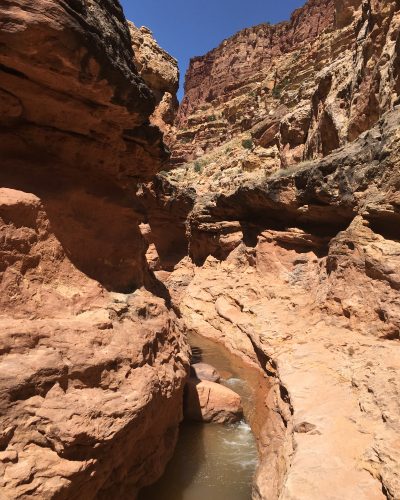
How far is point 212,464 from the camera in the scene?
576 centimetres

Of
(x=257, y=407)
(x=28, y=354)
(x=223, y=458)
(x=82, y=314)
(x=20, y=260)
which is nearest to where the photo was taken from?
(x=28, y=354)

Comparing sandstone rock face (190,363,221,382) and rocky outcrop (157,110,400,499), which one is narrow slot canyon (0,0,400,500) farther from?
sandstone rock face (190,363,221,382)

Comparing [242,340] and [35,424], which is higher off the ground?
[35,424]

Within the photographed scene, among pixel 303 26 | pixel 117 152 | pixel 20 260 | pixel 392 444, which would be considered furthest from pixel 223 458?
pixel 303 26

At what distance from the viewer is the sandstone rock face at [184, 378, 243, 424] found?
22.3 ft

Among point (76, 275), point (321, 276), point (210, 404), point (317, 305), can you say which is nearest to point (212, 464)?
point (210, 404)

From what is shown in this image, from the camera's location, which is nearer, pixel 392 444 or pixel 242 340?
pixel 392 444

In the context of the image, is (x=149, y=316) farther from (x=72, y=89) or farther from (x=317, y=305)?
(x=317, y=305)

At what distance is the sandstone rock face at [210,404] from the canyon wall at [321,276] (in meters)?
0.73

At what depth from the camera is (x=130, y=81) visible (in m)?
4.91

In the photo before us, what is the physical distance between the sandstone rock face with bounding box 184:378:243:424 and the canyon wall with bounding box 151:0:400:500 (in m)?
0.73

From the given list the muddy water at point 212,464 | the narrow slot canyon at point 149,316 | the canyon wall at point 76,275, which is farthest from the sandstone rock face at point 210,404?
the canyon wall at point 76,275

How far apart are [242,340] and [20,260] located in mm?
7462

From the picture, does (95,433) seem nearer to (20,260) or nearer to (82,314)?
(82,314)
